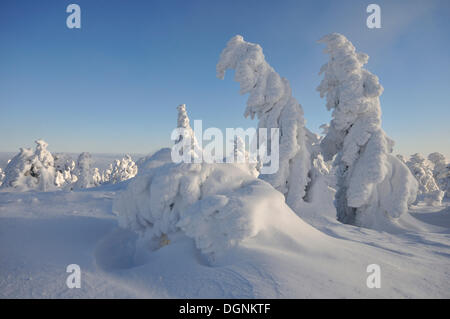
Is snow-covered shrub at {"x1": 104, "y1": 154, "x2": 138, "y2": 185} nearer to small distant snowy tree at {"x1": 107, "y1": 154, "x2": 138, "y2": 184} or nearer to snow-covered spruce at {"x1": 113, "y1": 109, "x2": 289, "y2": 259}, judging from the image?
small distant snowy tree at {"x1": 107, "y1": 154, "x2": 138, "y2": 184}

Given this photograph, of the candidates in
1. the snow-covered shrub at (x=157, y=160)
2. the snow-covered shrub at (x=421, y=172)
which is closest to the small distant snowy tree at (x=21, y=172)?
the snow-covered shrub at (x=157, y=160)

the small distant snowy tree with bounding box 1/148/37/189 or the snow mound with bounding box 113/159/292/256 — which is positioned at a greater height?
the snow mound with bounding box 113/159/292/256

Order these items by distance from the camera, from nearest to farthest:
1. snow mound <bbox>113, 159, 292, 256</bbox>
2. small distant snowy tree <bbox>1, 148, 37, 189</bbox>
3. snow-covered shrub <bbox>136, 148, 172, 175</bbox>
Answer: snow mound <bbox>113, 159, 292, 256</bbox> → snow-covered shrub <bbox>136, 148, 172, 175</bbox> → small distant snowy tree <bbox>1, 148, 37, 189</bbox>

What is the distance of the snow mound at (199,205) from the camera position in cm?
373

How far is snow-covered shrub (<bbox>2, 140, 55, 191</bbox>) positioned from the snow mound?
69.6ft

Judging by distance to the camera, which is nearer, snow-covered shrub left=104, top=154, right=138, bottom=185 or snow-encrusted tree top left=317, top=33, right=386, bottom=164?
snow-encrusted tree top left=317, top=33, right=386, bottom=164

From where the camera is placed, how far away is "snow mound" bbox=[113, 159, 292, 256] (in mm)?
3727

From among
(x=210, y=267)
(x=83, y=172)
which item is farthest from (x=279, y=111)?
(x=83, y=172)

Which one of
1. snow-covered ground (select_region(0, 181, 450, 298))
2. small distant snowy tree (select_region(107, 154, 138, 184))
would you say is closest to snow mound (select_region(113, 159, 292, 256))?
snow-covered ground (select_region(0, 181, 450, 298))

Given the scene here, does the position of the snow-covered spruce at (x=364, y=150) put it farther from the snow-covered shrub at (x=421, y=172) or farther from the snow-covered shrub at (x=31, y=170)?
the snow-covered shrub at (x=31, y=170)

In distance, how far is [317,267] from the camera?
10.3 ft

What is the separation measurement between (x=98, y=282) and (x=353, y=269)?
385cm

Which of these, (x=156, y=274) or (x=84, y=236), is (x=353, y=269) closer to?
(x=156, y=274)

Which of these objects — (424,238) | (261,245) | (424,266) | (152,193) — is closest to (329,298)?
(261,245)
